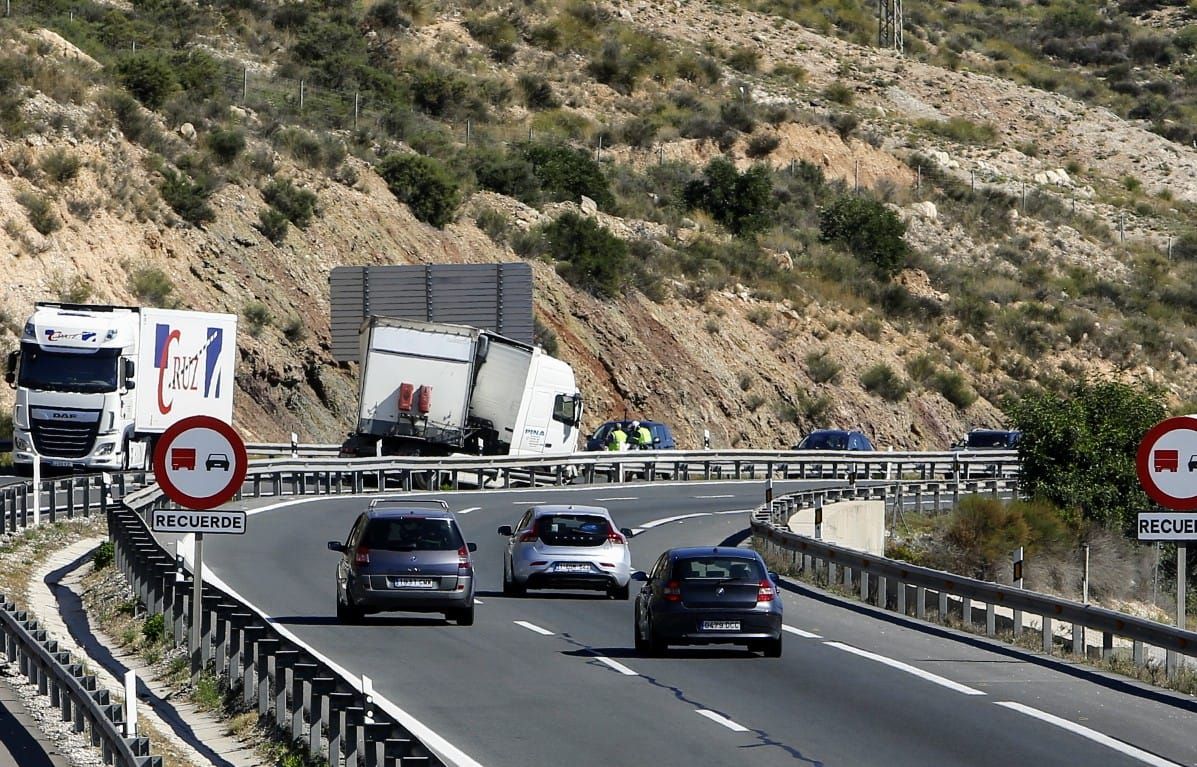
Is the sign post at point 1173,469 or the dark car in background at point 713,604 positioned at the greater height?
the sign post at point 1173,469

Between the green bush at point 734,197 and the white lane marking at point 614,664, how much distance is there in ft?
217

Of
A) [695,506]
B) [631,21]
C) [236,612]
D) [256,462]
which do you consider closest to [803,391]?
[695,506]

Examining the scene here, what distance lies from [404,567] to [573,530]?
15.2ft

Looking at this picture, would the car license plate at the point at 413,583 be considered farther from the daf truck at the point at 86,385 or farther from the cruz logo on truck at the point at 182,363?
the cruz logo on truck at the point at 182,363

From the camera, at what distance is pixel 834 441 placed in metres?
57.4

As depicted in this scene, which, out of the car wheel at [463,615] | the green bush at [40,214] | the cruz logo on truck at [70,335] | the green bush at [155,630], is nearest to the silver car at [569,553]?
the car wheel at [463,615]

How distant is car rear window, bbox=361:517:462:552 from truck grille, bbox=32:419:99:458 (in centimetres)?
→ 2118

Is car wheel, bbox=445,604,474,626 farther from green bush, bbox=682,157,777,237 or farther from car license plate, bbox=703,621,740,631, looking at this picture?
green bush, bbox=682,157,777,237

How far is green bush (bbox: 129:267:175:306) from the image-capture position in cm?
5403

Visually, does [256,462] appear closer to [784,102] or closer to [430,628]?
[430,628]

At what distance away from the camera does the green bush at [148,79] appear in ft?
216

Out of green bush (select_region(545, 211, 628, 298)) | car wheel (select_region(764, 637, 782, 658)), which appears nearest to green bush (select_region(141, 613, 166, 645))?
car wheel (select_region(764, 637, 782, 658))

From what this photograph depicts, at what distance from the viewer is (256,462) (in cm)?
4147

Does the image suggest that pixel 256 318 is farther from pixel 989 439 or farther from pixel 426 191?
pixel 989 439
